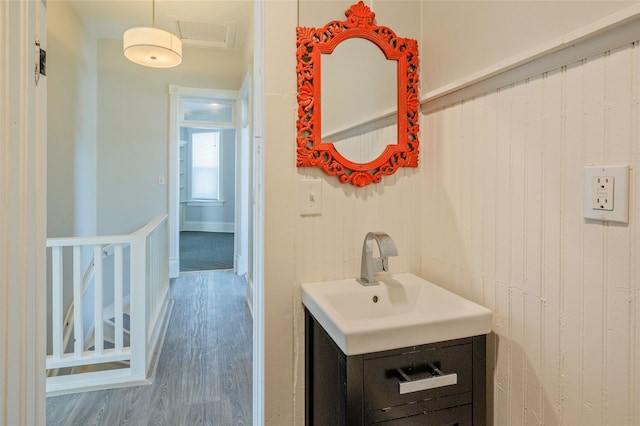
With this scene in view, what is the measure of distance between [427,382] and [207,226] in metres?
8.17

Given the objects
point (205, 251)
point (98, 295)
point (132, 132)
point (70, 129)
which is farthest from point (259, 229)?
point (205, 251)

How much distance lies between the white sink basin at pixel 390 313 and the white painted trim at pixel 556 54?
687mm

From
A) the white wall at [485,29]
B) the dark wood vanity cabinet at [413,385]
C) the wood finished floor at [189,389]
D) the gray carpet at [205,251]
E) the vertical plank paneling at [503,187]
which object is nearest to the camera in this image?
the white wall at [485,29]

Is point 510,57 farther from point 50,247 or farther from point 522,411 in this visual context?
point 50,247

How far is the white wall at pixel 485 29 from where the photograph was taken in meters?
0.88

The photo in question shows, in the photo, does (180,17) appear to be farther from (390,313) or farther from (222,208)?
(222,208)

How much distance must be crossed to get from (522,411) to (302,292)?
30.2 inches

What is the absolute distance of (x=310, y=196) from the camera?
1379 mm

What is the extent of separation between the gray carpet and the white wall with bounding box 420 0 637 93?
455 cm

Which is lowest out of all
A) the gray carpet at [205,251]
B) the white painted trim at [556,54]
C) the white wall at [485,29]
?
the gray carpet at [205,251]

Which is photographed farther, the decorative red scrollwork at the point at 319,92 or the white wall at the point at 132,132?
the white wall at the point at 132,132

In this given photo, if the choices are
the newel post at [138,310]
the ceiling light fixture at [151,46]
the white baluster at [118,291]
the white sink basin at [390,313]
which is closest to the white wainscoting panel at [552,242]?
the white sink basin at [390,313]

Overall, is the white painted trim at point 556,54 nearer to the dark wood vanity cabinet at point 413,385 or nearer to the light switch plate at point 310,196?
the light switch plate at point 310,196

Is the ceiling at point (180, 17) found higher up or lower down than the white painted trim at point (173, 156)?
higher up
